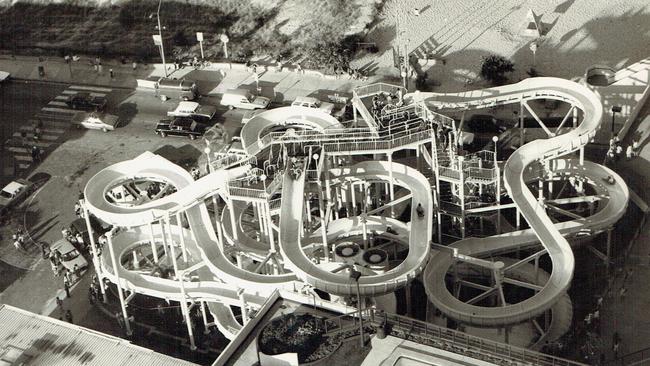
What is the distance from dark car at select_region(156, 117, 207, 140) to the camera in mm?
105938

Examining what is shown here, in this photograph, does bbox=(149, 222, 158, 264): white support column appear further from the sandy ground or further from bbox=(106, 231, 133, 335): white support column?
the sandy ground

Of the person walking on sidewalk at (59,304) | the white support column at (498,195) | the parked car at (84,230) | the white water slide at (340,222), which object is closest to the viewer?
the white water slide at (340,222)

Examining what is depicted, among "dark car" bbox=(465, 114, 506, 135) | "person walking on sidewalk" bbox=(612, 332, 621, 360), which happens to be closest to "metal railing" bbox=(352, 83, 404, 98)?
"dark car" bbox=(465, 114, 506, 135)

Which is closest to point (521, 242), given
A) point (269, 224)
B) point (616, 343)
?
point (616, 343)

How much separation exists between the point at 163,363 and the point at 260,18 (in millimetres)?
67219

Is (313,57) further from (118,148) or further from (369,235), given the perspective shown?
(369,235)

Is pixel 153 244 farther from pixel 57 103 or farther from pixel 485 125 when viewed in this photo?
pixel 57 103

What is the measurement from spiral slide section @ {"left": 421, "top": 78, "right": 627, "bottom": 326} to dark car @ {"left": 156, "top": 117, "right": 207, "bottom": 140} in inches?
984

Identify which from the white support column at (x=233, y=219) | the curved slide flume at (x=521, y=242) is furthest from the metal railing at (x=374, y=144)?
the curved slide flume at (x=521, y=242)

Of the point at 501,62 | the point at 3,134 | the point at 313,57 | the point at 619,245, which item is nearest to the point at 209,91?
the point at 313,57

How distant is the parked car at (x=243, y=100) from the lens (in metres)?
109

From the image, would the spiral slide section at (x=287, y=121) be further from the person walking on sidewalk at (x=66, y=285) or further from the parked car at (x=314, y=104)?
the person walking on sidewalk at (x=66, y=285)

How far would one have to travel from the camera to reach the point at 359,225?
268ft

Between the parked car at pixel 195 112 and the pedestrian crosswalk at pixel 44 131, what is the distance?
12.4m
